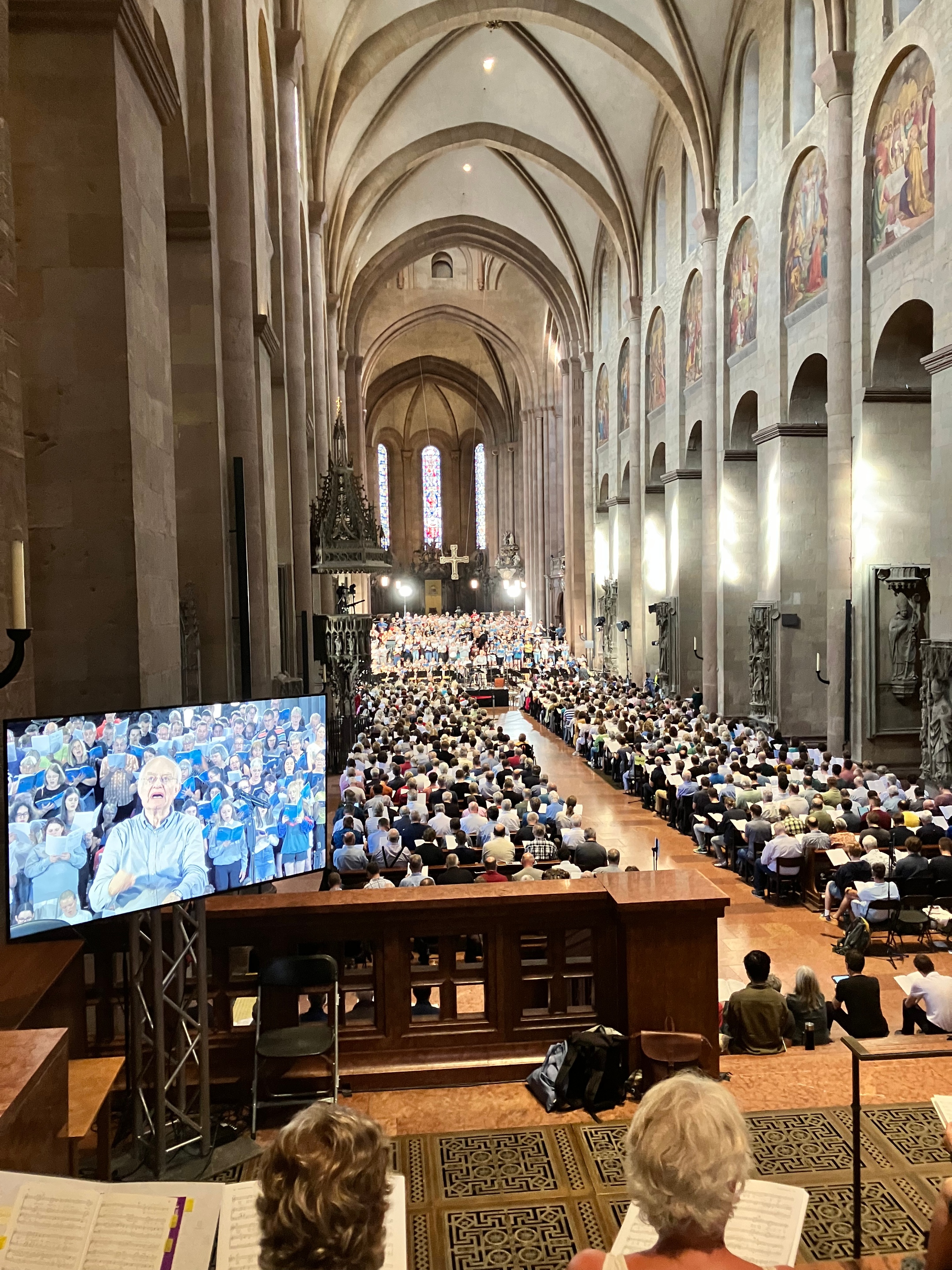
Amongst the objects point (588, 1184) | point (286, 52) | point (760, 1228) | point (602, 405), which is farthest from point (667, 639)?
point (760, 1228)

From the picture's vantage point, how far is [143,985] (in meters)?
4.73

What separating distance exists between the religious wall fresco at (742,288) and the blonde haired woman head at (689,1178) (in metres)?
20.4

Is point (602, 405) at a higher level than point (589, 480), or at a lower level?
higher

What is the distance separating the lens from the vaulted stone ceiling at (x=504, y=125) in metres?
22.4

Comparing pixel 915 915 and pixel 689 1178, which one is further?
pixel 915 915

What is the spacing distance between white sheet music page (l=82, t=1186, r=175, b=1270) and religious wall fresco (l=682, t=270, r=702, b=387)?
24200 mm

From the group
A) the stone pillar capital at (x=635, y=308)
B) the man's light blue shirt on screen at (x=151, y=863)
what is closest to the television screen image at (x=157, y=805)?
the man's light blue shirt on screen at (x=151, y=863)

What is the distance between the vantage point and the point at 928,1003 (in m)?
5.96

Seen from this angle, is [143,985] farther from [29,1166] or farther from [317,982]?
[29,1166]

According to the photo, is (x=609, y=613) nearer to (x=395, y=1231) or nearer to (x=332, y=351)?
(x=332, y=351)

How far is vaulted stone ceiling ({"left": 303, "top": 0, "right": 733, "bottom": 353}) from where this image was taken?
2244 cm

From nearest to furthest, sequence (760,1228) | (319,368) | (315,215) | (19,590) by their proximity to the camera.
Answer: (760,1228) < (19,590) < (315,215) < (319,368)

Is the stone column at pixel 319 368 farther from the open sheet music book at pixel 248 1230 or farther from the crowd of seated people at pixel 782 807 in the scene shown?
the open sheet music book at pixel 248 1230

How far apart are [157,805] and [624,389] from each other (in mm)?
30843
